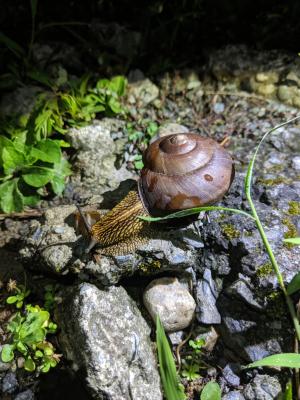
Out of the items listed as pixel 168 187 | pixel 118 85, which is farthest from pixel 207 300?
pixel 118 85

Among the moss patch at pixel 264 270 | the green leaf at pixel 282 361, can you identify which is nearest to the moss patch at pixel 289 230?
the moss patch at pixel 264 270

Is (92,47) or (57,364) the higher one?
(92,47)

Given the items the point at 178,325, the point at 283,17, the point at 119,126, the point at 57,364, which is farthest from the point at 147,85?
the point at 57,364

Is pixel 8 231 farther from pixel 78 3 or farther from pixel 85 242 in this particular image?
pixel 78 3

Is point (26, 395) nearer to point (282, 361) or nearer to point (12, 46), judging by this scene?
point (282, 361)

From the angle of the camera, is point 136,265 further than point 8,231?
No
